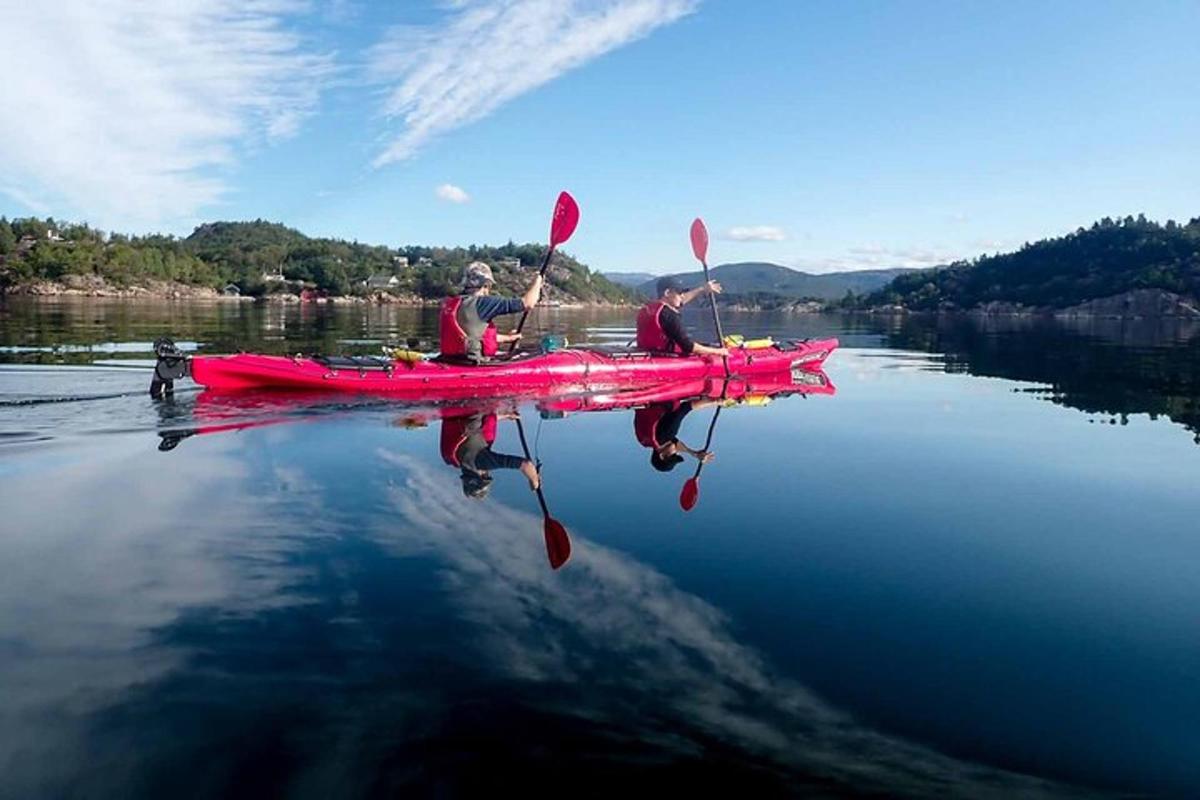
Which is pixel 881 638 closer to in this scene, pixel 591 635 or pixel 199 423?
pixel 591 635

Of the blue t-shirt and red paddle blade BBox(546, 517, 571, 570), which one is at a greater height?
the blue t-shirt

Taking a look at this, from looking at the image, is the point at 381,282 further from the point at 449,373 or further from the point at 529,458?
the point at 529,458

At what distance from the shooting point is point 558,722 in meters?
3.57

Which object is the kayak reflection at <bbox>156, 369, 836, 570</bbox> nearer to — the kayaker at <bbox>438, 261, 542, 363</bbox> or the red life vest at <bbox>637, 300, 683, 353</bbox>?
the red life vest at <bbox>637, 300, 683, 353</bbox>

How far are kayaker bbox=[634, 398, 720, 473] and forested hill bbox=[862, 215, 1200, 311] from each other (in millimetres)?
160179

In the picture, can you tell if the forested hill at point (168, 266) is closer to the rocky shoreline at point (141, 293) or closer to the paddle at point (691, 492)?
the rocky shoreline at point (141, 293)

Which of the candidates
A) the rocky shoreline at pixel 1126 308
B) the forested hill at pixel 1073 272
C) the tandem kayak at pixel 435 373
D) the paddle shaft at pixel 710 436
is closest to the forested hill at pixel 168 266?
the forested hill at pixel 1073 272

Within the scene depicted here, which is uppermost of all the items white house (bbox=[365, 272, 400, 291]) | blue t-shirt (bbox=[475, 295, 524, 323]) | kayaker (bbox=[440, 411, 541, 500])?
white house (bbox=[365, 272, 400, 291])

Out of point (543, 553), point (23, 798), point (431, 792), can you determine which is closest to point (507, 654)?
point (431, 792)

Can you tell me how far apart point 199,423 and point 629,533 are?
303 inches

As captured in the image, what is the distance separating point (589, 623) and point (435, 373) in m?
9.53

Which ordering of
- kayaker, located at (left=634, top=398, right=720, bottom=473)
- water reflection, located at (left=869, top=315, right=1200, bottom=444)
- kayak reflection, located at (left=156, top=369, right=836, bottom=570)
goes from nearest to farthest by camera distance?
1. kayak reflection, located at (left=156, top=369, right=836, bottom=570)
2. kayaker, located at (left=634, top=398, right=720, bottom=473)
3. water reflection, located at (left=869, top=315, right=1200, bottom=444)

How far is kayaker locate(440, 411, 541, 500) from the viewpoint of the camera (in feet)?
26.4

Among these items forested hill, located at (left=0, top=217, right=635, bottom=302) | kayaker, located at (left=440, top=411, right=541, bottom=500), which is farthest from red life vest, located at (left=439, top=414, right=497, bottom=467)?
forested hill, located at (left=0, top=217, right=635, bottom=302)
